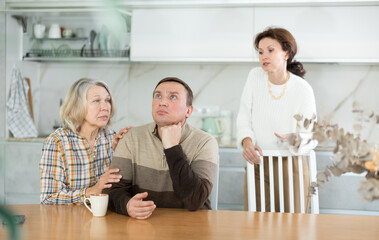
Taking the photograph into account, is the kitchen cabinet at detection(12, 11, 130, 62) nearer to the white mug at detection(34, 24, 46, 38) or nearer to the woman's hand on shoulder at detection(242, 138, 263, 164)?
the white mug at detection(34, 24, 46, 38)

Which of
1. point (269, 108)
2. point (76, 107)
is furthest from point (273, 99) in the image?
point (76, 107)

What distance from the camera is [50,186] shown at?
1.60m

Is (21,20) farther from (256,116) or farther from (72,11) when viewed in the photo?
(256,116)

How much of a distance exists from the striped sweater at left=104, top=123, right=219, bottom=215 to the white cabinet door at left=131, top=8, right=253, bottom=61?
5.94 feet

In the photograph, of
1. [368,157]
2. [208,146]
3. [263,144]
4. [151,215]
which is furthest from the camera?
[263,144]

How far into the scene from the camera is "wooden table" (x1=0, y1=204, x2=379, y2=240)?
44.9 inches

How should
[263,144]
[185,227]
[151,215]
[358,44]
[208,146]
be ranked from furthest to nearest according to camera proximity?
[358,44], [263,144], [208,146], [151,215], [185,227]

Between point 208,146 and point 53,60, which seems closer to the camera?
point 208,146

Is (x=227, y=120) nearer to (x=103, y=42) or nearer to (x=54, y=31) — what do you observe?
(x=103, y=42)

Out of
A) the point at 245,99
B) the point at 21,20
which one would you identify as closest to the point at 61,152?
the point at 245,99

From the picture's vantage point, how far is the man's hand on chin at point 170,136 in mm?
1484

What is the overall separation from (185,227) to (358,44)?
2.50m

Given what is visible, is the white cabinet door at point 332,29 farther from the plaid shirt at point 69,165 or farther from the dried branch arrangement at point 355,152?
the dried branch arrangement at point 355,152

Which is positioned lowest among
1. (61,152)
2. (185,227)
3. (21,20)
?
(185,227)
